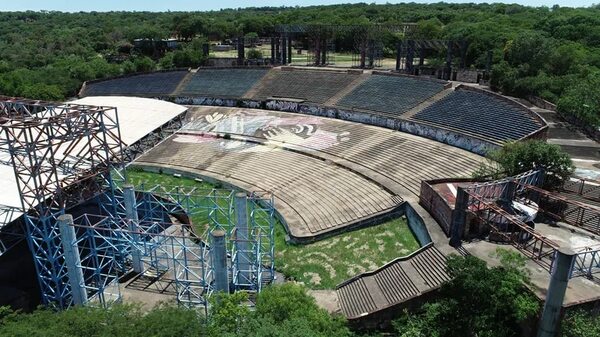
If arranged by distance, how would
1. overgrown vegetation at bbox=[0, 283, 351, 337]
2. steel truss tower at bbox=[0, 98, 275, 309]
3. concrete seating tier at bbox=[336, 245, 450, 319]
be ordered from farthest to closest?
steel truss tower at bbox=[0, 98, 275, 309] < concrete seating tier at bbox=[336, 245, 450, 319] < overgrown vegetation at bbox=[0, 283, 351, 337]

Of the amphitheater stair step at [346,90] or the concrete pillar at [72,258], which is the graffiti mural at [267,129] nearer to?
the amphitheater stair step at [346,90]

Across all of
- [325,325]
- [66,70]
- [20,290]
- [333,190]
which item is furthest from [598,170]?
[66,70]

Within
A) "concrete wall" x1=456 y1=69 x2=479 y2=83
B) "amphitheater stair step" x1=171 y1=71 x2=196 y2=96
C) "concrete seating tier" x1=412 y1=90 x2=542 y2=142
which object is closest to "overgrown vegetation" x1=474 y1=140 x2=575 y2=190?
"concrete seating tier" x1=412 y1=90 x2=542 y2=142

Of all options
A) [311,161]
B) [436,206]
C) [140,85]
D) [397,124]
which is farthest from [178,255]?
[140,85]

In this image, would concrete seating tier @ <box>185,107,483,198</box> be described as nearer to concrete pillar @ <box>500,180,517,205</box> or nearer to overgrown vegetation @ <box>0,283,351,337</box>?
concrete pillar @ <box>500,180,517,205</box>

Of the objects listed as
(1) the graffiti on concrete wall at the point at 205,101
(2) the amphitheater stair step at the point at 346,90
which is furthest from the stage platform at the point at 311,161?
(2) the amphitheater stair step at the point at 346,90
